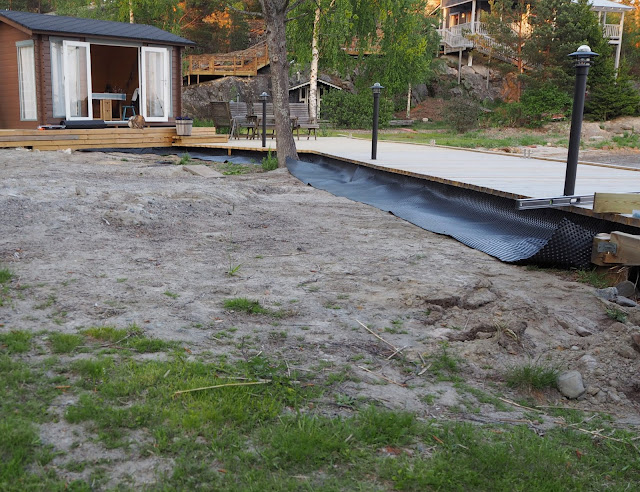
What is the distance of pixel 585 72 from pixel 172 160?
8840 mm

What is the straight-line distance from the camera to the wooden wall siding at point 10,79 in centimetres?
1470

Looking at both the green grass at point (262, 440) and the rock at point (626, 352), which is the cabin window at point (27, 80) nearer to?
the green grass at point (262, 440)

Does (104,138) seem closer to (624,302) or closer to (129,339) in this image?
(129,339)

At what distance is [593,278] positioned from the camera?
4.57 m

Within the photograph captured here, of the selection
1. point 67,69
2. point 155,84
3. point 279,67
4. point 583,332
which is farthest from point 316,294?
point 155,84

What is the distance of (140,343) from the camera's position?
9.74 feet

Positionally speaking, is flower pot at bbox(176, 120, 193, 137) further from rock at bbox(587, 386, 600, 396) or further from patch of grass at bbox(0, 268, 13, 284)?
rock at bbox(587, 386, 600, 396)

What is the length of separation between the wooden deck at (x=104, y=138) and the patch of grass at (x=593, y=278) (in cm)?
1077

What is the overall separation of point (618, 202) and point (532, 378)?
8.15 ft

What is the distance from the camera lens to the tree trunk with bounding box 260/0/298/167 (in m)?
10.6

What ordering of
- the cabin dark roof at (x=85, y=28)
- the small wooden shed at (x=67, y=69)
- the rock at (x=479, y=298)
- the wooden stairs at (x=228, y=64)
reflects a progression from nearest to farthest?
the rock at (x=479, y=298), the cabin dark roof at (x=85, y=28), the small wooden shed at (x=67, y=69), the wooden stairs at (x=228, y=64)

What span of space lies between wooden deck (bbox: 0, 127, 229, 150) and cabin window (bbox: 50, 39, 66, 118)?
131cm

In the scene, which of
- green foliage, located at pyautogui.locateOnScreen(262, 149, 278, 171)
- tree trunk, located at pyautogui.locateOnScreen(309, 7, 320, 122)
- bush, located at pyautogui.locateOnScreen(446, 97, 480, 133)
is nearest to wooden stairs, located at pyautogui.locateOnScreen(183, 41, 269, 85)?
tree trunk, located at pyautogui.locateOnScreen(309, 7, 320, 122)

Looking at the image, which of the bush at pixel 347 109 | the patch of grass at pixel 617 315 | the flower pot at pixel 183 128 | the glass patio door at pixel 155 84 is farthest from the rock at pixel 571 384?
the bush at pixel 347 109
